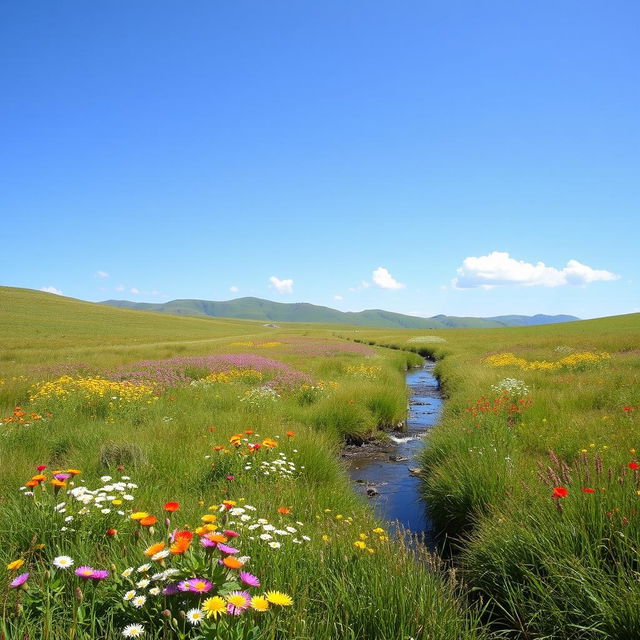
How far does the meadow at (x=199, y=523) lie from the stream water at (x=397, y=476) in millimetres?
842

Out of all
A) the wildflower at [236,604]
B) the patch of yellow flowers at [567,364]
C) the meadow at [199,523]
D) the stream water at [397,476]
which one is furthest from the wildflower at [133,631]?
the patch of yellow flowers at [567,364]

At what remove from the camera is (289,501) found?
5715 millimetres

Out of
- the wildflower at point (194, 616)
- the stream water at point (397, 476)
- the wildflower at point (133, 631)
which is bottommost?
the stream water at point (397, 476)

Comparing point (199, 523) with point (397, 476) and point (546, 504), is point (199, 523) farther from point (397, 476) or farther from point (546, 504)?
point (397, 476)

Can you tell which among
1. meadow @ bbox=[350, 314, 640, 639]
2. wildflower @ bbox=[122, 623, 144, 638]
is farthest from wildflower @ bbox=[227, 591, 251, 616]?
meadow @ bbox=[350, 314, 640, 639]

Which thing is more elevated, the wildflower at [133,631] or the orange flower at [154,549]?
the orange flower at [154,549]

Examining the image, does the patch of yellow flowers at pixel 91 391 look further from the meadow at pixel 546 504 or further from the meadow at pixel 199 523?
the meadow at pixel 546 504

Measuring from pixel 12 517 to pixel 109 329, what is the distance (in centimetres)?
7074

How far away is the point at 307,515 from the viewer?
5.70m

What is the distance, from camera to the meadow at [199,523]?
251 cm

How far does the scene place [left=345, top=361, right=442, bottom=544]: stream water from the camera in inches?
308

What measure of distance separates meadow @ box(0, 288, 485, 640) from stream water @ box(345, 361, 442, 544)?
0.84 metres

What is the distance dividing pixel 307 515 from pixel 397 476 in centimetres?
500

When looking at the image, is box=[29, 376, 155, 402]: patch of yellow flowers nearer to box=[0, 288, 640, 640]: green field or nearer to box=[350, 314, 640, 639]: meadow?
box=[0, 288, 640, 640]: green field
